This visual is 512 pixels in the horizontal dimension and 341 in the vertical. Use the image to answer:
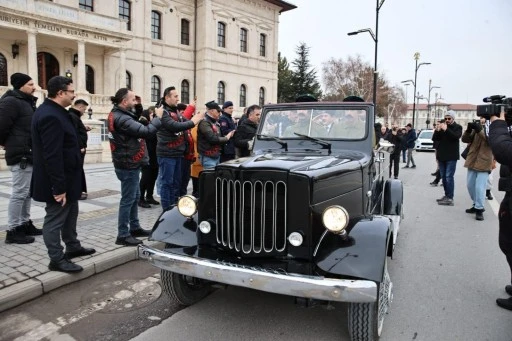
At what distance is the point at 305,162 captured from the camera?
347 centimetres

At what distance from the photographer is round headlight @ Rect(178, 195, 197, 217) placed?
361 centimetres

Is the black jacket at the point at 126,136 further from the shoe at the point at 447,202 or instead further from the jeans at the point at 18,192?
the shoe at the point at 447,202

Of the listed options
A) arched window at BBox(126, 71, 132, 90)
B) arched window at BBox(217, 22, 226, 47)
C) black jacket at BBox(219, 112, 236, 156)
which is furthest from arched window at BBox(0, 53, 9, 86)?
black jacket at BBox(219, 112, 236, 156)

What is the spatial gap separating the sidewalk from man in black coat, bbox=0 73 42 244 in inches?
12.4

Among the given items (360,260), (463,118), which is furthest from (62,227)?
(463,118)

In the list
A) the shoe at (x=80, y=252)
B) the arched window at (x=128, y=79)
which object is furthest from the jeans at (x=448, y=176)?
the arched window at (x=128, y=79)

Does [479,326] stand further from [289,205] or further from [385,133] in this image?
[385,133]

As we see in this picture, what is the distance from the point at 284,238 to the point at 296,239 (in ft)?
0.32

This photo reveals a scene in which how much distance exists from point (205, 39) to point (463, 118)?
13354 centimetres

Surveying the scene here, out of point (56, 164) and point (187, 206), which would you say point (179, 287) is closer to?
point (187, 206)

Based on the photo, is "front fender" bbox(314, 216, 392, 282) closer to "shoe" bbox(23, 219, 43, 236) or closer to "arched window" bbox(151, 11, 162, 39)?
"shoe" bbox(23, 219, 43, 236)

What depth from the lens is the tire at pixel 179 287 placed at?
3547 mm

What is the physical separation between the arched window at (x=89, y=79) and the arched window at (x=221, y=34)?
11.6 m

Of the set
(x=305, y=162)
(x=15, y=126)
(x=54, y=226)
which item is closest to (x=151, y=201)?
(x=15, y=126)
